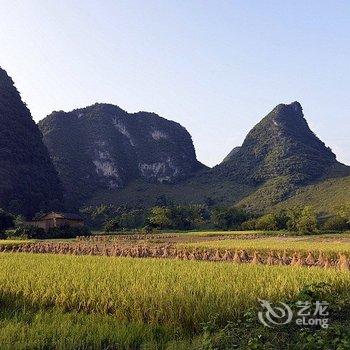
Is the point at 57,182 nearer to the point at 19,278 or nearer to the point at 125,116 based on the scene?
the point at 125,116

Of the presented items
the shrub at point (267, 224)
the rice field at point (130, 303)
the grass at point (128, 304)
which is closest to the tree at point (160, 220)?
the shrub at point (267, 224)

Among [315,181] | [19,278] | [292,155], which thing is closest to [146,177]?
[292,155]

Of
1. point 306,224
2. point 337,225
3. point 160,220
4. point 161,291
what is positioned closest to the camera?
point 161,291

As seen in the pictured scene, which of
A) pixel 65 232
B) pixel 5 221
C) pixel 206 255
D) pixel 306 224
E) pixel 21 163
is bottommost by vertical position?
pixel 65 232

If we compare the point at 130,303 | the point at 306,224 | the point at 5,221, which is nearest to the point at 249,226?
the point at 306,224

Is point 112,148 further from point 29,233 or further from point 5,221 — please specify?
point 29,233

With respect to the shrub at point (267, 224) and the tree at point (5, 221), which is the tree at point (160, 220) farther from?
the tree at point (5, 221)

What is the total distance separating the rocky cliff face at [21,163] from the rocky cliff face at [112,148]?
2488 cm

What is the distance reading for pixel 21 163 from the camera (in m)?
97.1

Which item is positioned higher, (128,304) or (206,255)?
(128,304)

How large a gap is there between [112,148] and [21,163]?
6383cm

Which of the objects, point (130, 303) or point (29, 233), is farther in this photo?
point (29, 233)

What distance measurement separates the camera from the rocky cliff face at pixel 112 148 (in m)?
143

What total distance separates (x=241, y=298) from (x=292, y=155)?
126 metres
